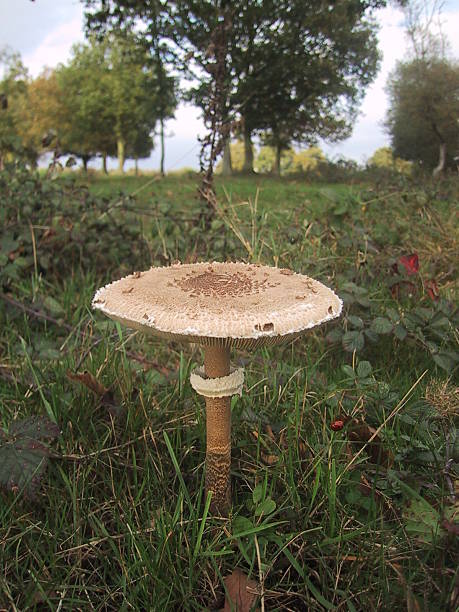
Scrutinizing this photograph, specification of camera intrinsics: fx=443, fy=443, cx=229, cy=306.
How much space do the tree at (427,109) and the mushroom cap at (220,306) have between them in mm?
9165

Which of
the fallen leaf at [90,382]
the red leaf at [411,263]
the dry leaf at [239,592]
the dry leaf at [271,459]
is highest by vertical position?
the red leaf at [411,263]

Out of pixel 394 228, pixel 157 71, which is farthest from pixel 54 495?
pixel 157 71

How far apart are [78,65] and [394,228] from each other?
4109 centimetres

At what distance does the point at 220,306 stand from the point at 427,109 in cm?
Result: 1202

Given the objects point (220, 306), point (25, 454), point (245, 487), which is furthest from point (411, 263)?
point (25, 454)

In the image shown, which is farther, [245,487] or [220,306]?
[245,487]

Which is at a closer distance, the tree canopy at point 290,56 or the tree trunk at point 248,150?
the tree canopy at point 290,56

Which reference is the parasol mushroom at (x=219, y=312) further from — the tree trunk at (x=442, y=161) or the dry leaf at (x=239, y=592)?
the tree trunk at (x=442, y=161)

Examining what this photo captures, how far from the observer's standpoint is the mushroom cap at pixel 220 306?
1.34m

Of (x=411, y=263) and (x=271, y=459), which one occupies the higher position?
(x=411, y=263)

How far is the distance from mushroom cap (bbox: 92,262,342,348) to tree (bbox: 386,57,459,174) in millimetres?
9165

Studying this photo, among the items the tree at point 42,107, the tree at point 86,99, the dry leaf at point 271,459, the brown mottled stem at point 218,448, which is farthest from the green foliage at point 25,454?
the tree at point 42,107

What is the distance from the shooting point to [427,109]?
11.2 m

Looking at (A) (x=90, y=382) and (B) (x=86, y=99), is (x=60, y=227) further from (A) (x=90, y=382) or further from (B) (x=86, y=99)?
(B) (x=86, y=99)
